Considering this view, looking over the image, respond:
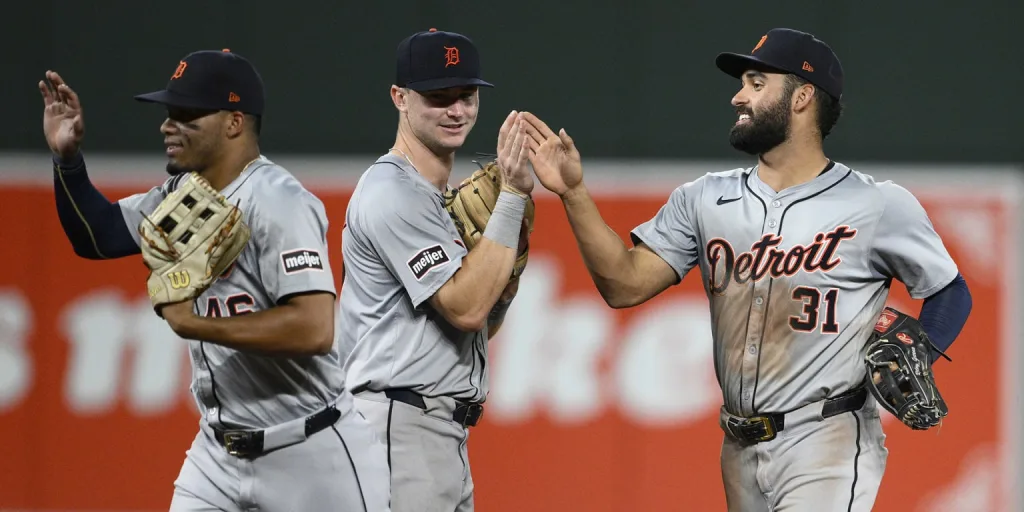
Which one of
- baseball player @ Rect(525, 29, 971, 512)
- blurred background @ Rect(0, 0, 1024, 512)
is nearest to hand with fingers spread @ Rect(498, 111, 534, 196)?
baseball player @ Rect(525, 29, 971, 512)

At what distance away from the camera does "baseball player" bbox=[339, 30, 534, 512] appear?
3.30 meters

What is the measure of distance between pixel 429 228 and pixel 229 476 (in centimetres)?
85

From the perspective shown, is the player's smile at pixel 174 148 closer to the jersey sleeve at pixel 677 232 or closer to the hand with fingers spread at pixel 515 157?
the hand with fingers spread at pixel 515 157

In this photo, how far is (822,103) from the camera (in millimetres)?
3697

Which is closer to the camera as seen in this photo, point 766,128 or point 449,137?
point 449,137

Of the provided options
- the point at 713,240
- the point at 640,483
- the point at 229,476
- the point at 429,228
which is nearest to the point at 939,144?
the point at 640,483

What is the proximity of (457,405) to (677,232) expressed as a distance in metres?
0.89

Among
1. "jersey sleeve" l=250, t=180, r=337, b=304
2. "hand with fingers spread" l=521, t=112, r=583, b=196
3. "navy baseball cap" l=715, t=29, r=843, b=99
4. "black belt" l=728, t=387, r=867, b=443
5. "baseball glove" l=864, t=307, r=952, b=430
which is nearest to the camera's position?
"jersey sleeve" l=250, t=180, r=337, b=304

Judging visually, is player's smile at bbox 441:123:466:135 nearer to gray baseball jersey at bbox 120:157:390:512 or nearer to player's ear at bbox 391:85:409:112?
player's ear at bbox 391:85:409:112

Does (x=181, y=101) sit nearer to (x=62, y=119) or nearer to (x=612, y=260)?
(x=62, y=119)

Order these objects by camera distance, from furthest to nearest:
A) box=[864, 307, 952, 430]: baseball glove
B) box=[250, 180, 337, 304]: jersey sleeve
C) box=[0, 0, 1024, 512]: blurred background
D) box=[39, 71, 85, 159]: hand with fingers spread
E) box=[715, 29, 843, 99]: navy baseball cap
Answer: box=[0, 0, 1024, 512]: blurred background → box=[715, 29, 843, 99]: navy baseball cap → box=[864, 307, 952, 430]: baseball glove → box=[39, 71, 85, 159]: hand with fingers spread → box=[250, 180, 337, 304]: jersey sleeve

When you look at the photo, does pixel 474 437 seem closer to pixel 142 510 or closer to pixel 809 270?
pixel 142 510

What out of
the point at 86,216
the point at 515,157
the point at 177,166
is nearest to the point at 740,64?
the point at 515,157

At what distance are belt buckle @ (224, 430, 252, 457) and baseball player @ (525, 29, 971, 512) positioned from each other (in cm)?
114
